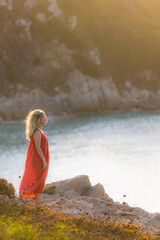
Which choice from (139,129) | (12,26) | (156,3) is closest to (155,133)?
(139,129)

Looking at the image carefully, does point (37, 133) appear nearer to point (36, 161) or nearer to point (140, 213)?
point (36, 161)

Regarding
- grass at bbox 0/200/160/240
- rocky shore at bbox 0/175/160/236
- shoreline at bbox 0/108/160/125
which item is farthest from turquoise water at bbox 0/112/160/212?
shoreline at bbox 0/108/160/125

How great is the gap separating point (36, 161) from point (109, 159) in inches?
621

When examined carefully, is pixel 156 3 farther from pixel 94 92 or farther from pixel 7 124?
pixel 7 124

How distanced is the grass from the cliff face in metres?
53.9

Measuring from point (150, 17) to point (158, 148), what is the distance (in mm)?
63674

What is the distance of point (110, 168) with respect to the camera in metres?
20.6

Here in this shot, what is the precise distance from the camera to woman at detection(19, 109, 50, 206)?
A: 839cm

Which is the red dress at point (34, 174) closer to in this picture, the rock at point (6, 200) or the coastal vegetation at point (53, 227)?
the rock at point (6, 200)

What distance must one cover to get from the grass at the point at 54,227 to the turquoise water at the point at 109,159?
602cm

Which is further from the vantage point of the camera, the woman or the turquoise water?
the turquoise water

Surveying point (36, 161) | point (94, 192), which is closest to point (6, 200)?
point (36, 161)

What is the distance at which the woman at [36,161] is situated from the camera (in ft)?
27.5

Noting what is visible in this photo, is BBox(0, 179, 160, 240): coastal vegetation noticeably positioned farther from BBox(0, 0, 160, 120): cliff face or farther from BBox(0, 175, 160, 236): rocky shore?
BBox(0, 0, 160, 120): cliff face
